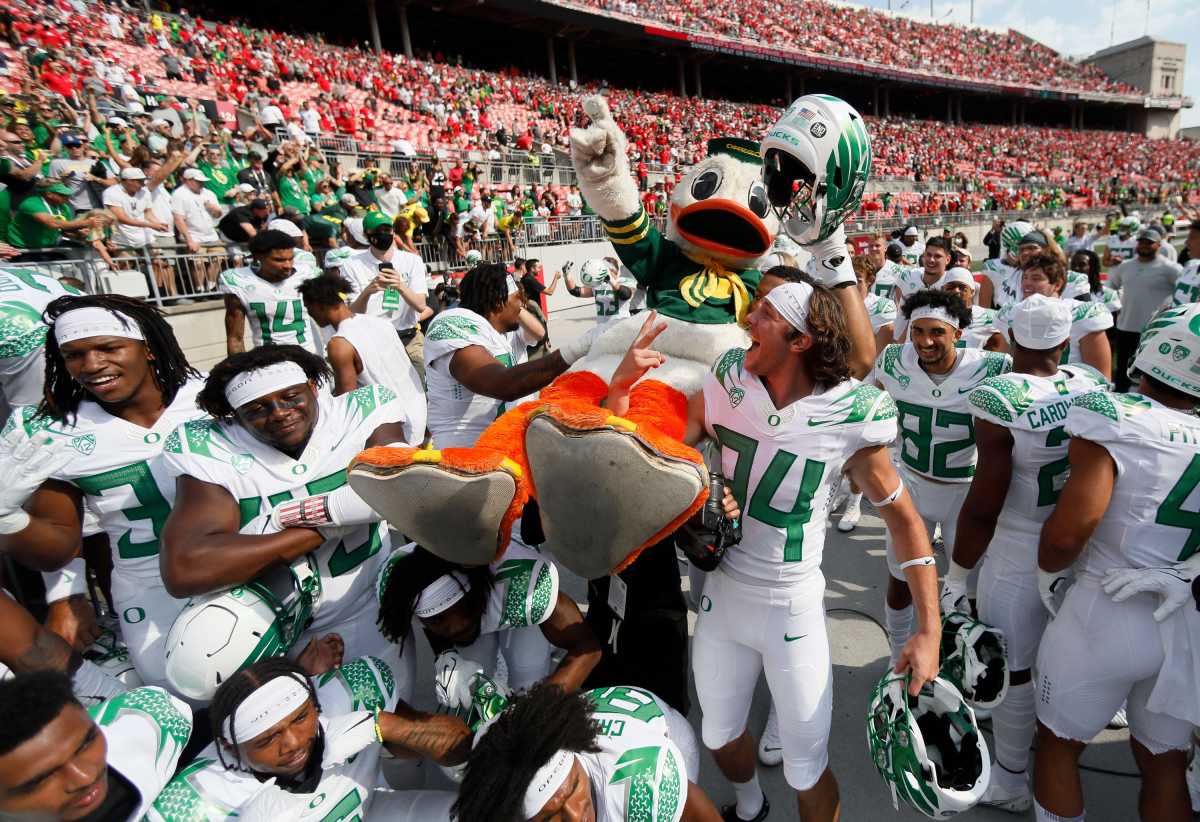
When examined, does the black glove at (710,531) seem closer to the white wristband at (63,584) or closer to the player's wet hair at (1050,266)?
the white wristband at (63,584)

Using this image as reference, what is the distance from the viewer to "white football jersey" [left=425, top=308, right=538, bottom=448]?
297cm

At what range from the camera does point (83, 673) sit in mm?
2070

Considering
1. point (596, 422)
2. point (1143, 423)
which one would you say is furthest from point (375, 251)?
point (1143, 423)

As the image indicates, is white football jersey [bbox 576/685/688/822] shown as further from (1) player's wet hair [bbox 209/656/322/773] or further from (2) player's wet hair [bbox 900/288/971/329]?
(2) player's wet hair [bbox 900/288/971/329]

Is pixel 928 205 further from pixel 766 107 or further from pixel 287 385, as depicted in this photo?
pixel 287 385

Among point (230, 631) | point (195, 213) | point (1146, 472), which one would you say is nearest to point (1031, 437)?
point (1146, 472)

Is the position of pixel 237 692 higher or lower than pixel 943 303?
lower

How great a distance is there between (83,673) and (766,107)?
41.4m

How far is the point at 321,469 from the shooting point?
2.11 m

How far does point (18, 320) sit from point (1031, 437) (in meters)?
4.10

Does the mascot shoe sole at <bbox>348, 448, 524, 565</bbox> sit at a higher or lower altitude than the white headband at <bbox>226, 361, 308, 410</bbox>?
lower

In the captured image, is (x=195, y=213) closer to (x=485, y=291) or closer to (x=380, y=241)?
(x=380, y=241)

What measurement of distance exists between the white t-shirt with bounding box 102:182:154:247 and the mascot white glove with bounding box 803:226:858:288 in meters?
7.84

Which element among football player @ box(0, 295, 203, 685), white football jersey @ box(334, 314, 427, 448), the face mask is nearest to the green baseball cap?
the face mask
